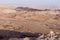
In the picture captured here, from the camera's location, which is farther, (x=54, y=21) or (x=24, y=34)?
(x=54, y=21)

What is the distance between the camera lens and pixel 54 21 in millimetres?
28953

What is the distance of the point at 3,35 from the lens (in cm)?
1827

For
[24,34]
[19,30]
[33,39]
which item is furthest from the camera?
[19,30]

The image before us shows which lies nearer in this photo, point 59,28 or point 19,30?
point 19,30

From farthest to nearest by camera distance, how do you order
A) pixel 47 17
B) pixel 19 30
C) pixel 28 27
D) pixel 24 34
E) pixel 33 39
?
pixel 47 17, pixel 28 27, pixel 19 30, pixel 24 34, pixel 33 39

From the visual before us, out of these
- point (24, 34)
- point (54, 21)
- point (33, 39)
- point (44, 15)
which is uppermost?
point (44, 15)

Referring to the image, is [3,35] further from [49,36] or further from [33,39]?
[49,36]

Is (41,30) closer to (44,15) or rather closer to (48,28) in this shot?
(48,28)

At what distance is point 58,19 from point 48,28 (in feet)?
20.9

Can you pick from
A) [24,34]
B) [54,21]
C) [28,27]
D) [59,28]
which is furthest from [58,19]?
[24,34]

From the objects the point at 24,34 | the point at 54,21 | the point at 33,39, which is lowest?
the point at 33,39

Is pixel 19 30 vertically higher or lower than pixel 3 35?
higher

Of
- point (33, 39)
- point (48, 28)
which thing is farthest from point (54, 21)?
point (33, 39)

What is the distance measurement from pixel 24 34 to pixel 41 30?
3.32 m
